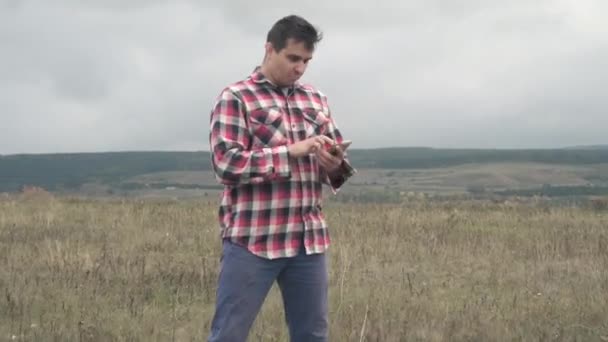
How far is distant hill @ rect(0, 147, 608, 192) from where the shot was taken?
232 feet

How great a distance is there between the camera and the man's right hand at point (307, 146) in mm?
→ 3166

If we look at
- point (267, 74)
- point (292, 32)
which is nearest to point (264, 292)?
point (267, 74)

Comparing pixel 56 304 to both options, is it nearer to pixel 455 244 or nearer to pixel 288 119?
pixel 288 119

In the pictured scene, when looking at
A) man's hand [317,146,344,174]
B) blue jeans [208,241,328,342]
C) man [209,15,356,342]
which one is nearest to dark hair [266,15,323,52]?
man [209,15,356,342]

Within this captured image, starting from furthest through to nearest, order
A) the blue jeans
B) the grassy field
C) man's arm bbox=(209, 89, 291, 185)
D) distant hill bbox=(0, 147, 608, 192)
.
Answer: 1. distant hill bbox=(0, 147, 608, 192)
2. the grassy field
3. the blue jeans
4. man's arm bbox=(209, 89, 291, 185)

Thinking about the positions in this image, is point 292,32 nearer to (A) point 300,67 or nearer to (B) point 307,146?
(A) point 300,67

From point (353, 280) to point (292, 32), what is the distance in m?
4.12

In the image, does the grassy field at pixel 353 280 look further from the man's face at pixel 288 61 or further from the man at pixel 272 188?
the man's face at pixel 288 61

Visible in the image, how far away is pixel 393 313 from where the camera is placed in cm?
579

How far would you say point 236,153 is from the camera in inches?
124

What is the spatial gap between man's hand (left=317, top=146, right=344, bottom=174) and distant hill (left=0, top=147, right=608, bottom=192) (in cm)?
5998

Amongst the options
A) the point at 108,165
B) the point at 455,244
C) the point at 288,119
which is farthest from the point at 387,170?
the point at 288,119

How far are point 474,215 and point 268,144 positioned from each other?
10.3 meters

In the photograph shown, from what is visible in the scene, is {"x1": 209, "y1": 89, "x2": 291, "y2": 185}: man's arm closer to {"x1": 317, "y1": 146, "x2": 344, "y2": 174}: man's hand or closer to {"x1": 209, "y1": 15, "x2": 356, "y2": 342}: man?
{"x1": 209, "y1": 15, "x2": 356, "y2": 342}: man
